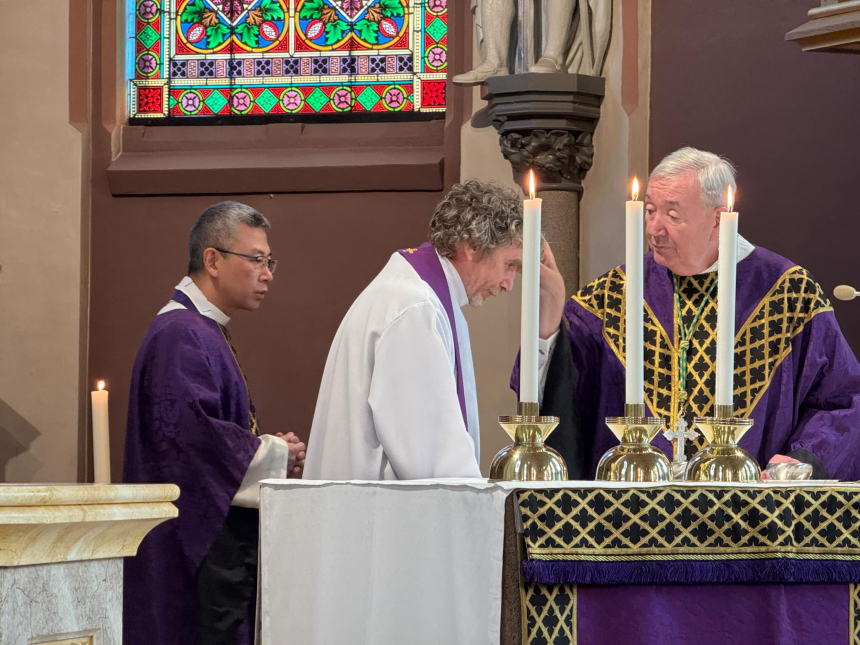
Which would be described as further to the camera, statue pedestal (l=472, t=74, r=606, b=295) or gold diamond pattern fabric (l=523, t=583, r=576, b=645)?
statue pedestal (l=472, t=74, r=606, b=295)

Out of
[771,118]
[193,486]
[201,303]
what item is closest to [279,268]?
[201,303]

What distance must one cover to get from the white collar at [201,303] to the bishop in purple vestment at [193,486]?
0.58 feet

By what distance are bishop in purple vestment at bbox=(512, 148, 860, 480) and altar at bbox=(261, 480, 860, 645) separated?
1.09 meters

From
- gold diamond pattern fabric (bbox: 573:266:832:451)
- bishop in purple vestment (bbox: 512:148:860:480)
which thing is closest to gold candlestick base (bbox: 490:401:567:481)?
bishop in purple vestment (bbox: 512:148:860:480)

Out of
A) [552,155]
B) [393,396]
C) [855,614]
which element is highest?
[552,155]

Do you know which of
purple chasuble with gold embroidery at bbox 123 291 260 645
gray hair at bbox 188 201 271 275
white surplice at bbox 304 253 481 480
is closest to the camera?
white surplice at bbox 304 253 481 480

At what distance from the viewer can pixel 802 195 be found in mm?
5641

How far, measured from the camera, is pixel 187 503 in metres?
3.89

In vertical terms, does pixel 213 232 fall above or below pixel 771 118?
below

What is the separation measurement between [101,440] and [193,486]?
1.37 metres

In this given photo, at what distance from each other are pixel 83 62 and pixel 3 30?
450mm

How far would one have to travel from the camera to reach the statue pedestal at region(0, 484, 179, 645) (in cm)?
160

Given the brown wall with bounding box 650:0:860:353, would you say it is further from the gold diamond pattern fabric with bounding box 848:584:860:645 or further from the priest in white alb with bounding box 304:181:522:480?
the gold diamond pattern fabric with bounding box 848:584:860:645

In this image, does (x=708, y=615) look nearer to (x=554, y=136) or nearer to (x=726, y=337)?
(x=726, y=337)
